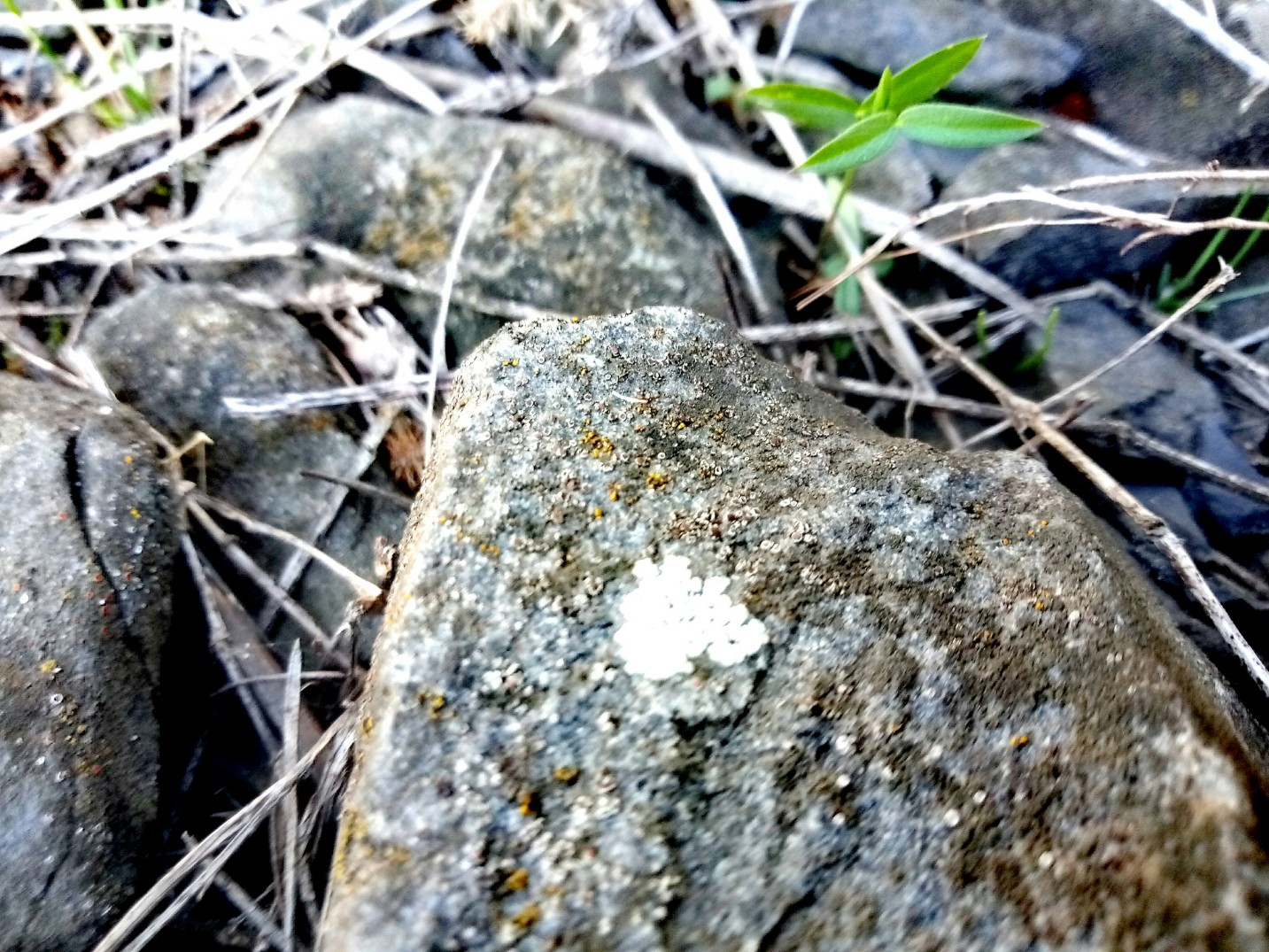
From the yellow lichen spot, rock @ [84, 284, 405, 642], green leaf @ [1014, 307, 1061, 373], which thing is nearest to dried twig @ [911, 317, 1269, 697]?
green leaf @ [1014, 307, 1061, 373]

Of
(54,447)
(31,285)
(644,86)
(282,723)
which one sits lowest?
(282,723)

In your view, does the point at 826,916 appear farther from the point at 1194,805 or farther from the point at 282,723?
the point at 282,723

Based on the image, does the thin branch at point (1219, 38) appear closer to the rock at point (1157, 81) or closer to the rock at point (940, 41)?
the rock at point (1157, 81)

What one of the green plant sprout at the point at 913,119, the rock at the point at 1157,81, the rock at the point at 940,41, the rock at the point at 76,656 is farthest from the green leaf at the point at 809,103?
the rock at the point at 76,656

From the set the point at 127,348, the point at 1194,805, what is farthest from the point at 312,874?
the point at 1194,805

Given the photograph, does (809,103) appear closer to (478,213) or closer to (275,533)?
(478,213)

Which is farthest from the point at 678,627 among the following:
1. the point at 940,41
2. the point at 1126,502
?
the point at 940,41
